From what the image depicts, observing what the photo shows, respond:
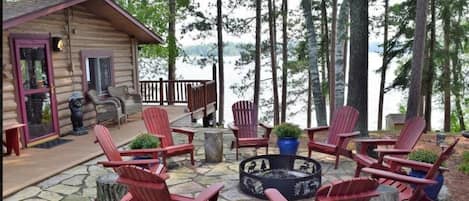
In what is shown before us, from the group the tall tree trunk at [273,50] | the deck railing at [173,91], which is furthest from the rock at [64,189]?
the tall tree trunk at [273,50]

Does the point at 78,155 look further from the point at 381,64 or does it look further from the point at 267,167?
the point at 381,64

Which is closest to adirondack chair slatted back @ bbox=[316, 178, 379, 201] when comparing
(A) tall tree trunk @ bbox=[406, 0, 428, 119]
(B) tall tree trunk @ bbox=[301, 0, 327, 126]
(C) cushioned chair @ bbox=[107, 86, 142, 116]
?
(A) tall tree trunk @ bbox=[406, 0, 428, 119]

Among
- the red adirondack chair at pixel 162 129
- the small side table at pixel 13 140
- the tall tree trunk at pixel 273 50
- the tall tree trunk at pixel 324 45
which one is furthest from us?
the tall tree trunk at pixel 324 45

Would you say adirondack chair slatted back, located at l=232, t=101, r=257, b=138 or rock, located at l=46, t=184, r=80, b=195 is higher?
adirondack chair slatted back, located at l=232, t=101, r=257, b=138

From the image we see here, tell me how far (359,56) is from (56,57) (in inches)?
220

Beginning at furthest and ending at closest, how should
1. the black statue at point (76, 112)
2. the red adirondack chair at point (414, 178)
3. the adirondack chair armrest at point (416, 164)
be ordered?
1. the black statue at point (76, 112)
2. the adirondack chair armrest at point (416, 164)
3. the red adirondack chair at point (414, 178)

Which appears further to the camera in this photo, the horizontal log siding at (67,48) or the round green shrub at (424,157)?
the horizontal log siding at (67,48)

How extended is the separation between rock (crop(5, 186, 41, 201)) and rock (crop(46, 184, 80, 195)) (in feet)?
0.50

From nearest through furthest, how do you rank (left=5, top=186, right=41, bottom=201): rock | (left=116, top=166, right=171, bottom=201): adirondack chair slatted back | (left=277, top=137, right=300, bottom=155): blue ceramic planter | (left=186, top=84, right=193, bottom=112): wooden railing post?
(left=116, top=166, right=171, bottom=201): adirondack chair slatted back
(left=5, top=186, right=41, bottom=201): rock
(left=277, top=137, right=300, bottom=155): blue ceramic planter
(left=186, top=84, right=193, bottom=112): wooden railing post

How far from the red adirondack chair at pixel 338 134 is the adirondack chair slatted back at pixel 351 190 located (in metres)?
2.50

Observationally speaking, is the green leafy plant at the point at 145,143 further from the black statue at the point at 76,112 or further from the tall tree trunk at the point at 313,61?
the tall tree trunk at the point at 313,61

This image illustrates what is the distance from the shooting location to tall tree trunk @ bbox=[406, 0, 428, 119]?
6270 mm

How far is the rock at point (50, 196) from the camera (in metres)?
4.16

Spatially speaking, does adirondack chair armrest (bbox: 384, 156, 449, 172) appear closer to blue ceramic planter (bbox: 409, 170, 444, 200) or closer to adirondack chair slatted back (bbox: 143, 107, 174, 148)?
blue ceramic planter (bbox: 409, 170, 444, 200)
